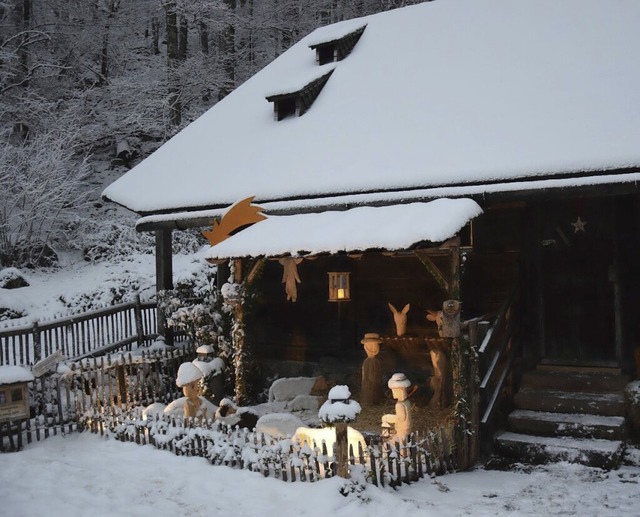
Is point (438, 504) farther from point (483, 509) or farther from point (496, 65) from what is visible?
point (496, 65)

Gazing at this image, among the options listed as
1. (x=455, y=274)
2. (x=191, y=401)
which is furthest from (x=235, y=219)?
(x=455, y=274)

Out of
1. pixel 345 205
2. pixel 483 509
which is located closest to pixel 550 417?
pixel 483 509

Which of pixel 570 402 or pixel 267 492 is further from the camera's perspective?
pixel 570 402

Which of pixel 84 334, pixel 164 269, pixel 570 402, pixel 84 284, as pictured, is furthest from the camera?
pixel 84 284

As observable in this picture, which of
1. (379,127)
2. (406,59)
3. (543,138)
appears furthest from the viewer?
(406,59)

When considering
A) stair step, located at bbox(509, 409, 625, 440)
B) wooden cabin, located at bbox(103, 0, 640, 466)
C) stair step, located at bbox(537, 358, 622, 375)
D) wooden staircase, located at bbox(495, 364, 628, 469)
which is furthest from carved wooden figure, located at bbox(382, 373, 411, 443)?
stair step, located at bbox(537, 358, 622, 375)

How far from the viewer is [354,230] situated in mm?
9211

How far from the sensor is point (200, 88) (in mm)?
26891

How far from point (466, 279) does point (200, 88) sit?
18.9 m

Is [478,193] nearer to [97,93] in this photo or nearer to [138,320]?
[138,320]

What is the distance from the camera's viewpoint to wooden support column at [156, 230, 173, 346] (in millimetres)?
14414

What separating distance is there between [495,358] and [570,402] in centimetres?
131

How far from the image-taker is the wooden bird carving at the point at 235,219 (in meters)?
12.0

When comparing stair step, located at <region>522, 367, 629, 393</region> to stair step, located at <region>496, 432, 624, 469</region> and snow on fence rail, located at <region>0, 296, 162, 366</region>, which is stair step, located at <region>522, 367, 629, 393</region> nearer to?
stair step, located at <region>496, 432, 624, 469</region>
